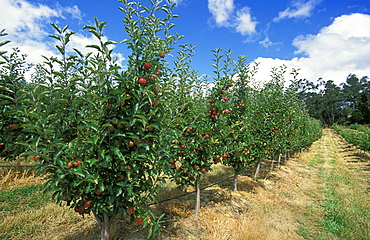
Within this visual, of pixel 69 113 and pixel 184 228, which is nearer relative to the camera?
pixel 69 113

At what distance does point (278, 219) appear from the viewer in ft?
17.9

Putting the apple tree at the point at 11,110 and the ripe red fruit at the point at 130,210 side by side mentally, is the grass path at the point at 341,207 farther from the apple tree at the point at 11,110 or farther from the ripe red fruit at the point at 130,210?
the apple tree at the point at 11,110

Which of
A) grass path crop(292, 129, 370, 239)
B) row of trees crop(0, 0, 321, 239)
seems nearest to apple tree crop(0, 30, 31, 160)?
row of trees crop(0, 0, 321, 239)

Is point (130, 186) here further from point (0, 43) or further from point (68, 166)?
point (0, 43)

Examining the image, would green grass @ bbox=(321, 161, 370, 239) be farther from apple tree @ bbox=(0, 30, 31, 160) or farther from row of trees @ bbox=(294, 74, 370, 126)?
row of trees @ bbox=(294, 74, 370, 126)

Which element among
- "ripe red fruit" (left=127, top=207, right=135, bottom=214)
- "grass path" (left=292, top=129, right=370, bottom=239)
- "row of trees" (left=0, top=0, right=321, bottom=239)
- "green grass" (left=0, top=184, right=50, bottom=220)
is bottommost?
"grass path" (left=292, top=129, right=370, bottom=239)

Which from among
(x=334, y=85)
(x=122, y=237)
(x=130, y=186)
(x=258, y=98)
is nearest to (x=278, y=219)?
(x=122, y=237)

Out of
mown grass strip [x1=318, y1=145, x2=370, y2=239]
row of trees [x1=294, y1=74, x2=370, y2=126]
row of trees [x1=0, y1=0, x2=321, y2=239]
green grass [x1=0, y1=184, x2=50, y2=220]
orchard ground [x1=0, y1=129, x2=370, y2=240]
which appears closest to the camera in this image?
row of trees [x1=0, y1=0, x2=321, y2=239]

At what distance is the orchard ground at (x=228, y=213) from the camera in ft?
13.3

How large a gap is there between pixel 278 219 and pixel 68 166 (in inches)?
215

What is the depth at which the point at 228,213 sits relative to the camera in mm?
5277

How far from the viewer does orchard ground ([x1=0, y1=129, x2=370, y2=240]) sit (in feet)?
13.3

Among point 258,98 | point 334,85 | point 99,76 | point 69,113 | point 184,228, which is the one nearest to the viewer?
point 99,76

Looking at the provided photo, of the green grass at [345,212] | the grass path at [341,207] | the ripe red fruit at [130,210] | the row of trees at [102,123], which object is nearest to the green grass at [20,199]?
the row of trees at [102,123]
